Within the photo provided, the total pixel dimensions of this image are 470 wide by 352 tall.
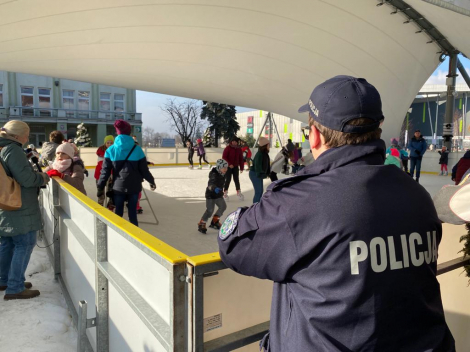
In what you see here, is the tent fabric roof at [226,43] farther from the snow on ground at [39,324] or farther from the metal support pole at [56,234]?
the snow on ground at [39,324]

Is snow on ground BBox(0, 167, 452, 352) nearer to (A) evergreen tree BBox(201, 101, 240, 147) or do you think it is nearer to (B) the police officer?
(B) the police officer

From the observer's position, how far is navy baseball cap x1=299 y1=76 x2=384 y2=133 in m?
0.91

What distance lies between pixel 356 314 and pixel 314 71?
11.3 metres

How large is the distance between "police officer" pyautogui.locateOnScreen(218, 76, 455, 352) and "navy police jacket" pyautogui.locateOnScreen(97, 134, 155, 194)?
372 centimetres

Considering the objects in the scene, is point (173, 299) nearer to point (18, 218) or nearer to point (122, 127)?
point (18, 218)

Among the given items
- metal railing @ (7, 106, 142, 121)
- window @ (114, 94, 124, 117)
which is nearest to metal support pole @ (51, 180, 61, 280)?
metal railing @ (7, 106, 142, 121)

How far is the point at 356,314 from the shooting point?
2.71 ft

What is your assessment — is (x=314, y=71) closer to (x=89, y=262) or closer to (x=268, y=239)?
(x=89, y=262)

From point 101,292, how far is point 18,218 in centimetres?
154

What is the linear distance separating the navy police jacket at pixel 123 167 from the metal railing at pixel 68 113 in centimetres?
2973

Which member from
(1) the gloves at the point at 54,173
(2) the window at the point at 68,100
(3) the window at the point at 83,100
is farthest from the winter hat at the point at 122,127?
(3) the window at the point at 83,100

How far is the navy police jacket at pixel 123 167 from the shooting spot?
441cm

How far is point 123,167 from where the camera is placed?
4438 mm

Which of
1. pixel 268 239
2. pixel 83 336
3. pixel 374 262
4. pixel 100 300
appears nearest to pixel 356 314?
pixel 374 262
